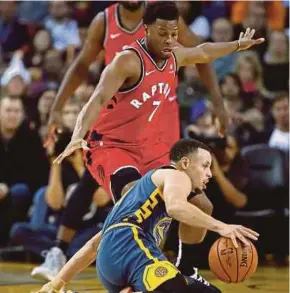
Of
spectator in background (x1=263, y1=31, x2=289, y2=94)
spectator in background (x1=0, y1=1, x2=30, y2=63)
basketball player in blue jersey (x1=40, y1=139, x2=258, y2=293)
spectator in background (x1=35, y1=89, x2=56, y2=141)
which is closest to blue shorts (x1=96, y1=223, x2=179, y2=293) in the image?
basketball player in blue jersey (x1=40, y1=139, x2=258, y2=293)

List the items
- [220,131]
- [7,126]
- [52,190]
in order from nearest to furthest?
1. [220,131]
2. [52,190]
3. [7,126]

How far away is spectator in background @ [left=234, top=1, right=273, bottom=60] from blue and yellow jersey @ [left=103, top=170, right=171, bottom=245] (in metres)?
7.46

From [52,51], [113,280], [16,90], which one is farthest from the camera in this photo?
[52,51]

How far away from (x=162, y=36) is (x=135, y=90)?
16.4 inches

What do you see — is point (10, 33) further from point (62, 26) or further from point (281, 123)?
point (281, 123)

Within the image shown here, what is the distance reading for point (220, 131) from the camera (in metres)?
7.54

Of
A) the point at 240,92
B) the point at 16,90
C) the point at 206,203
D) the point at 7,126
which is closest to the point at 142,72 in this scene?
the point at 206,203

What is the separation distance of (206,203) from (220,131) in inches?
45.0

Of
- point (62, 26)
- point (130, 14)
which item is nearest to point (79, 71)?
point (130, 14)

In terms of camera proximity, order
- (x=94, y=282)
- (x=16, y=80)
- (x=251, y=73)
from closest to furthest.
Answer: (x=94, y=282), (x=251, y=73), (x=16, y=80)

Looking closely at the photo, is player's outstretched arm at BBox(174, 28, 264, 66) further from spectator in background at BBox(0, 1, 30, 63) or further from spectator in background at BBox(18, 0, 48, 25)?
spectator in background at BBox(18, 0, 48, 25)

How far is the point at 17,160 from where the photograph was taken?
10461 millimetres

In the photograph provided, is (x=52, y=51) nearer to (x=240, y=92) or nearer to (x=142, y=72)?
(x=240, y=92)

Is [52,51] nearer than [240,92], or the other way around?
[240,92]
